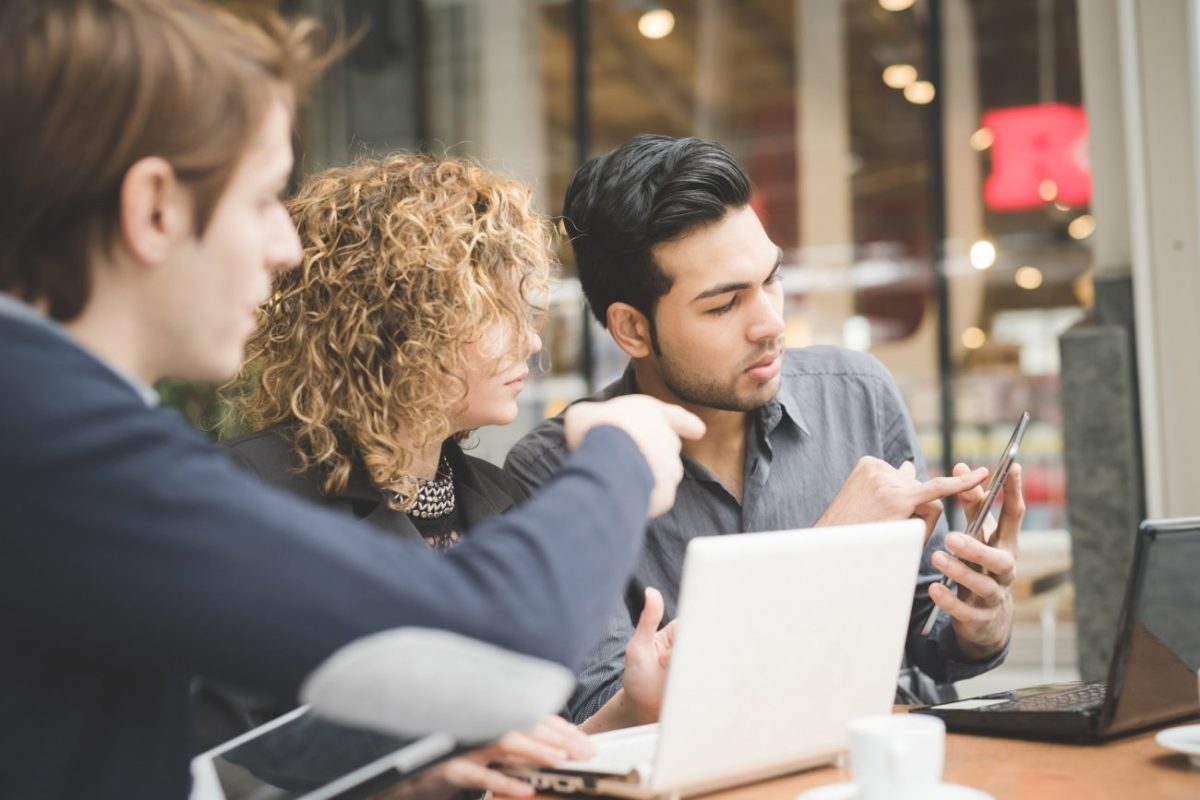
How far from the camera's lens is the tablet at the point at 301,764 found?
107 cm

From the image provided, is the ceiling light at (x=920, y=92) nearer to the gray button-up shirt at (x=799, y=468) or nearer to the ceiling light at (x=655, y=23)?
Result: the ceiling light at (x=655, y=23)

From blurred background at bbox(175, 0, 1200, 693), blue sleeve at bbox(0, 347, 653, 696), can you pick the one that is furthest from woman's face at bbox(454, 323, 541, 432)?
blurred background at bbox(175, 0, 1200, 693)

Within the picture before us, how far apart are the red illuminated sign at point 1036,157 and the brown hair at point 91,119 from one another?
540 centimetres

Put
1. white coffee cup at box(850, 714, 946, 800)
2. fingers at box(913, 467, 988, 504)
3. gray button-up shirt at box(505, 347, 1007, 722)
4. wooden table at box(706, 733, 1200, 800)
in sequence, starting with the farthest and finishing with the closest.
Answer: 1. gray button-up shirt at box(505, 347, 1007, 722)
2. fingers at box(913, 467, 988, 504)
3. wooden table at box(706, 733, 1200, 800)
4. white coffee cup at box(850, 714, 946, 800)

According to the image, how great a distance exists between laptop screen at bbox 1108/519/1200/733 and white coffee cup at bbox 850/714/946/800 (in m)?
0.42

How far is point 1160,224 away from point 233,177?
293 cm

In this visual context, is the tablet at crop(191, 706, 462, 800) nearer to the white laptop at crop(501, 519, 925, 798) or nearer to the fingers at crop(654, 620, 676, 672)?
the white laptop at crop(501, 519, 925, 798)

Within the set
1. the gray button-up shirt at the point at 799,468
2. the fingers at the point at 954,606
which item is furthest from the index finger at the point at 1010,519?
the gray button-up shirt at the point at 799,468

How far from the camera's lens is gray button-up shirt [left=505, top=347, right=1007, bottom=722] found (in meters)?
2.12

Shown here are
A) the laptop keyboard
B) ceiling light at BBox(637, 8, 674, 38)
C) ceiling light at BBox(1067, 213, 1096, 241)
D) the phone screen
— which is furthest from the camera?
ceiling light at BBox(637, 8, 674, 38)

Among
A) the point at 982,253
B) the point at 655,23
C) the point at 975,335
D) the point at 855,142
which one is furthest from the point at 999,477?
the point at 655,23

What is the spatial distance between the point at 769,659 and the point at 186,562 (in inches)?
25.0

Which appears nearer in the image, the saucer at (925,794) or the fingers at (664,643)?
the saucer at (925,794)

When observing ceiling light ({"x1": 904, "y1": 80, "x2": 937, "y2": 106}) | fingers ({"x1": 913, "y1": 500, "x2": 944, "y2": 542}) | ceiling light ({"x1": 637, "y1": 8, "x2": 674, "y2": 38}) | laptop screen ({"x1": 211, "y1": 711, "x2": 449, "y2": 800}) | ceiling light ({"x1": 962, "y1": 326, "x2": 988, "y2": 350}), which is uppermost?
ceiling light ({"x1": 637, "y1": 8, "x2": 674, "y2": 38})
